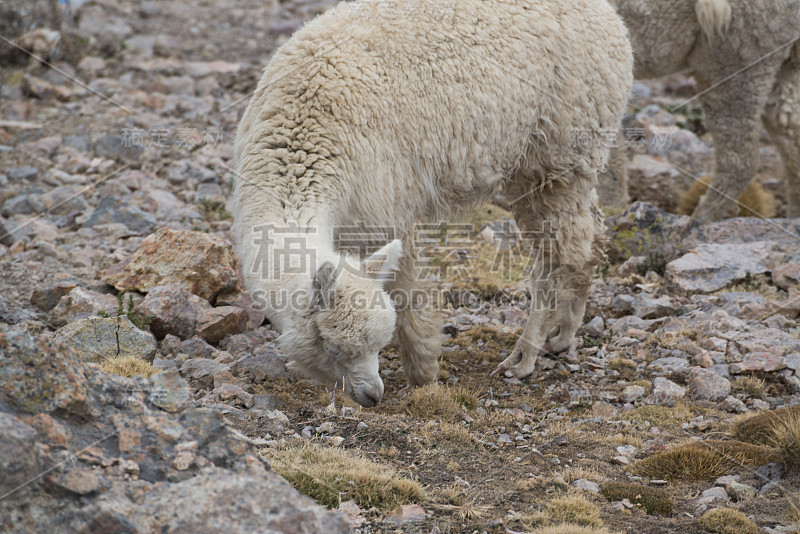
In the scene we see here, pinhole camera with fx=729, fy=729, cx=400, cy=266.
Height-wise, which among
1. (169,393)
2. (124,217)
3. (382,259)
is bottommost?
(169,393)

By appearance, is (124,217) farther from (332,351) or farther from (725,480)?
(725,480)

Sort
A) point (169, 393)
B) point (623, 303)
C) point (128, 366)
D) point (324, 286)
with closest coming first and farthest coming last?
point (169, 393), point (324, 286), point (128, 366), point (623, 303)

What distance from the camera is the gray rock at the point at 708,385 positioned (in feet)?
20.0

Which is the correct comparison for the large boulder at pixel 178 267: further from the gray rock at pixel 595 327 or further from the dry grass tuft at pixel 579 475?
the dry grass tuft at pixel 579 475

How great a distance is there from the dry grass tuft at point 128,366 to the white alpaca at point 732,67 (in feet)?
23.7

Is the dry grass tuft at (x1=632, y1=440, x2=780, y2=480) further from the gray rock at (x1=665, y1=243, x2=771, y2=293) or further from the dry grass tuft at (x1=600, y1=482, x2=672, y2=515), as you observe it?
the gray rock at (x1=665, y1=243, x2=771, y2=293)

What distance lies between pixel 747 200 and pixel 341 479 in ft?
28.6

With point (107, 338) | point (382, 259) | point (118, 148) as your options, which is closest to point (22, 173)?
point (118, 148)

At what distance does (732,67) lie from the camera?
950 centimetres

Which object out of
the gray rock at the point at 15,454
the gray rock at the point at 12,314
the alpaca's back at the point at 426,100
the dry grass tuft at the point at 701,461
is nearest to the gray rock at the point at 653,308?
the alpaca's back at the point at 426,100

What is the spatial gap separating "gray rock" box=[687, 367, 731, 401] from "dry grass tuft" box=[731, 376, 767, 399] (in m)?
0.10

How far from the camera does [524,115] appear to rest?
5871 mm

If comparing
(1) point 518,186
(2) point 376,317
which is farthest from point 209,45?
(2) point 376,317

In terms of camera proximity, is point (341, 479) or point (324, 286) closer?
point (341, 479)
